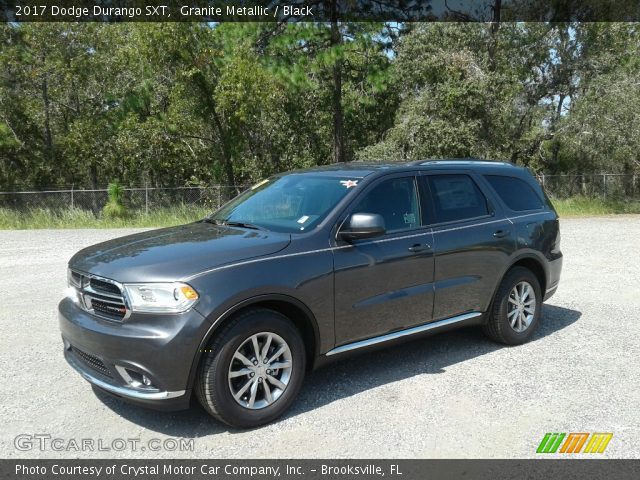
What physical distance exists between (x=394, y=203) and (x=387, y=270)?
66cm

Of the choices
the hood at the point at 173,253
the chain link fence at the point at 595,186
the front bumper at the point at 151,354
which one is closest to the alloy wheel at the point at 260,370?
the front bumper at the point at 151,354

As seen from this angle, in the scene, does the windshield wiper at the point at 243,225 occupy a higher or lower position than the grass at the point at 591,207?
higher

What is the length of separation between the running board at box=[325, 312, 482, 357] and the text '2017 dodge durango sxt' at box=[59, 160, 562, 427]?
0.01 m

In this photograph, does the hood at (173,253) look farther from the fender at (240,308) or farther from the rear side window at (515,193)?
the rear side window at (515,193)

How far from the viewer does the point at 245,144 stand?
94.3 feet

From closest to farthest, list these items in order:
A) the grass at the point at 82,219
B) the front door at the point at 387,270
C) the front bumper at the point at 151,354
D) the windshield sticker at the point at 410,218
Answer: the front bumper at the point at 151,354 < the front door at the point at 387,270 < the windshield sticker at the point at 410,218 < the grass at the point at 82,219

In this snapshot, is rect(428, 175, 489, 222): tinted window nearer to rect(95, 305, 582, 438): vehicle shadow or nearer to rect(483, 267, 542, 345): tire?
rect(483, 267, 542, 345): tire

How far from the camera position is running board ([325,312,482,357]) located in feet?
14.8

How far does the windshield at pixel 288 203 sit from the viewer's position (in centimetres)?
468

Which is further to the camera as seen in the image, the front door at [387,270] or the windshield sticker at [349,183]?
the windshield sticker at [349,183]

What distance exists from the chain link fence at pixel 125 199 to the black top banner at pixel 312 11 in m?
7.01

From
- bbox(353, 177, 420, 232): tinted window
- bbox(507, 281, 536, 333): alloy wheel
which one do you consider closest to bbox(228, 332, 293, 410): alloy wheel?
bbox(353, 177, 420, 232): tinted window
